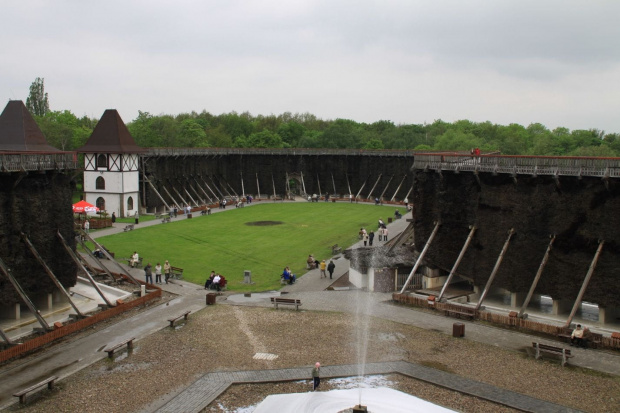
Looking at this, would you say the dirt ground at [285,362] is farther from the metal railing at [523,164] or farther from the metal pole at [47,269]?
the metal railing at [523,164]

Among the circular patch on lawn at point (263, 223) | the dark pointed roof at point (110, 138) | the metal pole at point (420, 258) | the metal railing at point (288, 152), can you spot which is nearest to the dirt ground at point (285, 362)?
the metal pole at point (420, 258)

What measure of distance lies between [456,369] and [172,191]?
48.4 metres

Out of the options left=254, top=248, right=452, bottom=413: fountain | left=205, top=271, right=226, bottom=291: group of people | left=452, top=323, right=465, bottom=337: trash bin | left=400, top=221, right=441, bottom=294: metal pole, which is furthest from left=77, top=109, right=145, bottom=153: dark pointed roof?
left=254, top=248, right=452, bottom=413: fountain

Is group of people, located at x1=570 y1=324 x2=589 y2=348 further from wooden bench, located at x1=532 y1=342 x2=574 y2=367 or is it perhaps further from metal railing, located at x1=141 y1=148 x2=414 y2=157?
metal railing, located at x1=141 y1=148 x2=414 y2=157

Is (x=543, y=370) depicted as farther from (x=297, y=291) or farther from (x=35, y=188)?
(x=35, y=188)

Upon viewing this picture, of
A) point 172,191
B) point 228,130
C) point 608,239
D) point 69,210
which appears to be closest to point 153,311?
point 69,210

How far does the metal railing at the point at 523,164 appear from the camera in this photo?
2601 cm

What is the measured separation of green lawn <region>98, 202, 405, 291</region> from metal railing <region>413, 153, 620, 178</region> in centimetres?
1076

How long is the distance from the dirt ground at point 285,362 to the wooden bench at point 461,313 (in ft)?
8.63

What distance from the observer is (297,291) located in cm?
3278

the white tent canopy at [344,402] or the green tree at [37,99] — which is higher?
the green tree at [37,99]

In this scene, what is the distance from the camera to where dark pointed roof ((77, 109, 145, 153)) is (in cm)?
5684

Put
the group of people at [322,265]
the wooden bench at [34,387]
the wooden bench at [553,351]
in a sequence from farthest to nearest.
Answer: the group of people at [322,265] < the wooden bench at [553,351] < the wooden bench at [34,387]

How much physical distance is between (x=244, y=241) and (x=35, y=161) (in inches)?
816
